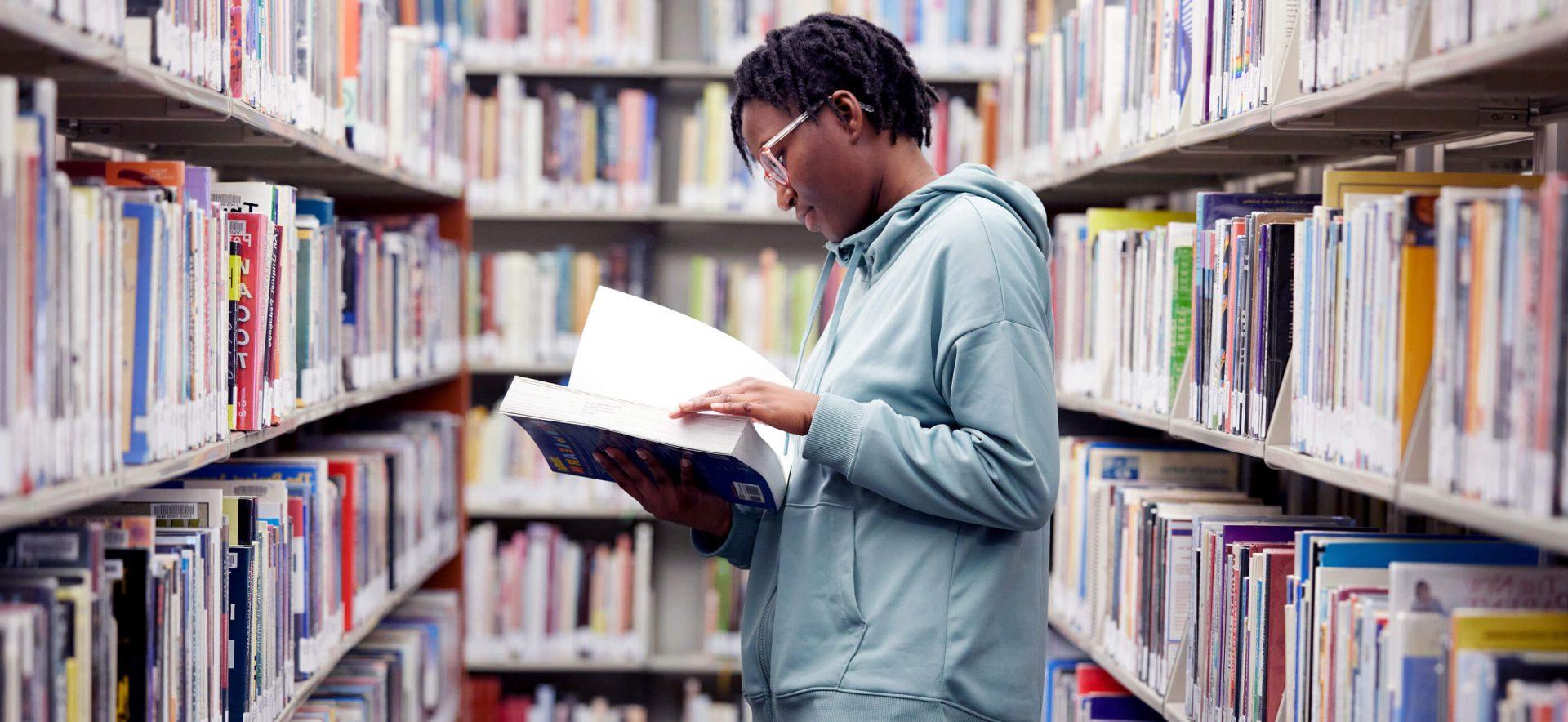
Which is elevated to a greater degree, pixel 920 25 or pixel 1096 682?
pixel 920 25

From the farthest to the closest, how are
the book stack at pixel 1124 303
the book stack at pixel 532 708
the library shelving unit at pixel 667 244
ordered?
the library shelving unit at pixel 667 244 → the book stack at pixel 532 708 → the book stack at pixel 1124 303

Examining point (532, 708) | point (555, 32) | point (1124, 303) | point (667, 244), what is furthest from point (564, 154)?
point (1124, 303)

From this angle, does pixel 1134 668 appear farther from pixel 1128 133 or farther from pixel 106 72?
pixel 106 72

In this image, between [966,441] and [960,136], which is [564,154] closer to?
[960,136]

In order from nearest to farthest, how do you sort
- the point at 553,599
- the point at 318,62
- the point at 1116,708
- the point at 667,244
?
the point at 318,62, the point at 1116,708, the point at 553,599, the point at 667,244

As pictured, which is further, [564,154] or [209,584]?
[564,154]

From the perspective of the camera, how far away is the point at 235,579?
1.66m

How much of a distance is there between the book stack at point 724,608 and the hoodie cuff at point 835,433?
240 cm

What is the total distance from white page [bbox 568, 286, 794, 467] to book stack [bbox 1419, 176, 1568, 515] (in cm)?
72

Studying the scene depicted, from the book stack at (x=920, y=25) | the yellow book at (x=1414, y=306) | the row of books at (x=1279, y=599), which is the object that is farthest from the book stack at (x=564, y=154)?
the yellow book at (x=1414, y=306)

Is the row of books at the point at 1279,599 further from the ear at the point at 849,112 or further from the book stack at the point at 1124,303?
the ear at the point at 849,112

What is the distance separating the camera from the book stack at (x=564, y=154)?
3.78 m

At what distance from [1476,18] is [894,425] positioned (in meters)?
0.67

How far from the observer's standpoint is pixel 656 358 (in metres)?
1.67
